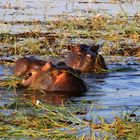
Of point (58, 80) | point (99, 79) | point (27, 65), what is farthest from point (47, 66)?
point (99, 79)

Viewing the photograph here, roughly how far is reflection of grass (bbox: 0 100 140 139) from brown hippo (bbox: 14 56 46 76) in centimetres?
269

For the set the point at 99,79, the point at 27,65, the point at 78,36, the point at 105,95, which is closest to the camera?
the point at 105,95

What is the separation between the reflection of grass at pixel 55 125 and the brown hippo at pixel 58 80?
1966mm

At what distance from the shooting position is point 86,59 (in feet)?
34.2

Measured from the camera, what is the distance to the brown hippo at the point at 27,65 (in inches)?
354

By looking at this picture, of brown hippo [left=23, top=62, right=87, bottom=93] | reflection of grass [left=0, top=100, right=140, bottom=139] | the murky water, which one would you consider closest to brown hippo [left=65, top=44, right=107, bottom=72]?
the murky water

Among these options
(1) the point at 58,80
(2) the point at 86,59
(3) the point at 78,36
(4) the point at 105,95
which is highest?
(3) the point at 78,36

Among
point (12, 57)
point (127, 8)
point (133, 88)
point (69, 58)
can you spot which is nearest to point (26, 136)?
point (133, 88)

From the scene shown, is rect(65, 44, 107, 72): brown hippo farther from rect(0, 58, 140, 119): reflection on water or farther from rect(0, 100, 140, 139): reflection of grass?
rect(0, 100, 140, 139): reflection of grass

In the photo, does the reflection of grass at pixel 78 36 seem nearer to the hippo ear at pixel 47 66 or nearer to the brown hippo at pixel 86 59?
the brown hippo at pixel 86 59

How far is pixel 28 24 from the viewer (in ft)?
51.0

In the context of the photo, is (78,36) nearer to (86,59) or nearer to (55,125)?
(86,59)

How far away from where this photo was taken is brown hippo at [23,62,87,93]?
8.30 m

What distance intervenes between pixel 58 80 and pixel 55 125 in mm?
2704
